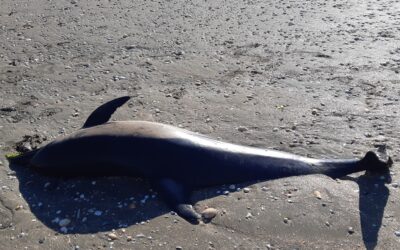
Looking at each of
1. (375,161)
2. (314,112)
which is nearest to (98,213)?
(375,161)

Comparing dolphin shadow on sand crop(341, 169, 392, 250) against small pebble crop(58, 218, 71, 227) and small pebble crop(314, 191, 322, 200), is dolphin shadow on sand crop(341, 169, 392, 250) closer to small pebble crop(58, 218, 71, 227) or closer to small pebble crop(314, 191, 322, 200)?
small pebble crop(314, 191, 322, 200)

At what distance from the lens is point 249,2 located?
10.2 metres

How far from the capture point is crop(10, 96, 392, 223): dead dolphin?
4.97 metres

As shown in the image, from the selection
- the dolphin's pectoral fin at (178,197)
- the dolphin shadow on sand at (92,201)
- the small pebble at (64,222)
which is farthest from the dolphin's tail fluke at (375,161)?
the small pebble at (64,222)

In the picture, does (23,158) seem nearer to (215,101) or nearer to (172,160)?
(172,160)

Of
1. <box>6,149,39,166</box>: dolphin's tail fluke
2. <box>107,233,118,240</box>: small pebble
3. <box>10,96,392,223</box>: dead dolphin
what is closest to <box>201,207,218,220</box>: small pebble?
<box>10,96,392,223</box>: dead dolphin

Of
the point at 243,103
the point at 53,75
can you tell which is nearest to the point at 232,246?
the point at 243,103

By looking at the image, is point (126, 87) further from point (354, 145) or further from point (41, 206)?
point (354, 145)

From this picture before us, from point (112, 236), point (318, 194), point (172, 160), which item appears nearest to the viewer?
point (112, 236)

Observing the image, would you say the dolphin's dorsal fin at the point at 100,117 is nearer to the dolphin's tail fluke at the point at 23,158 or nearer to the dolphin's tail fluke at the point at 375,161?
the dolphin's tail fluke at the point at 23,158

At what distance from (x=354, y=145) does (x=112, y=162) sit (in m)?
2.47

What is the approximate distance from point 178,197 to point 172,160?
37cm

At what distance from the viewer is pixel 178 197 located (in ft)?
15.7

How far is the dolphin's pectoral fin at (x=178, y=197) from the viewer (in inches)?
183
